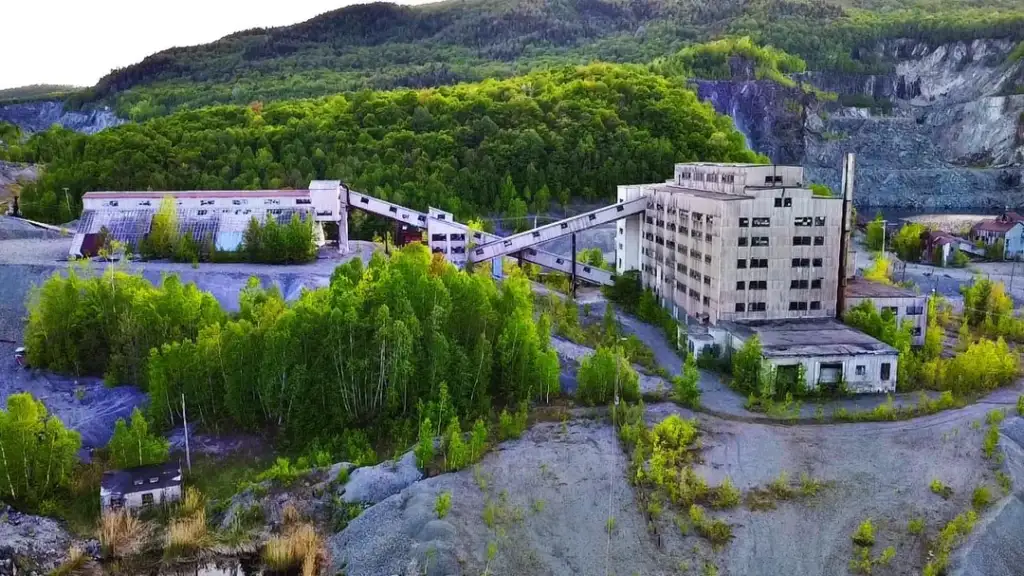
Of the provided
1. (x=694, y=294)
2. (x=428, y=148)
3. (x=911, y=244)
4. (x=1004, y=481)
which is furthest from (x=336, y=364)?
(x=911, y=244)

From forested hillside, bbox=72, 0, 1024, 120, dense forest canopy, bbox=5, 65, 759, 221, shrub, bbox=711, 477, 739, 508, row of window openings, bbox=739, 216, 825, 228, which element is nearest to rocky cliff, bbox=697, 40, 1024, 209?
forested hillside, bbox=72, 0, 1024, 120

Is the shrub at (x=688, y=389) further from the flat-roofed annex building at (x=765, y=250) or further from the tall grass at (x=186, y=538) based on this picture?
the tall grass at (x=186, y=538)

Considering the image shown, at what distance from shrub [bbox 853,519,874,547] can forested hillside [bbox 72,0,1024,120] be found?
11047 centimetres

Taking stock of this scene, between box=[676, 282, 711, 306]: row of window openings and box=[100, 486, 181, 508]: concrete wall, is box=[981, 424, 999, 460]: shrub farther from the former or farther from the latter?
box=[100, 486, 181, 508]: concrete wall

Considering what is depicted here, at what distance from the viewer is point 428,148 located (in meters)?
77.2

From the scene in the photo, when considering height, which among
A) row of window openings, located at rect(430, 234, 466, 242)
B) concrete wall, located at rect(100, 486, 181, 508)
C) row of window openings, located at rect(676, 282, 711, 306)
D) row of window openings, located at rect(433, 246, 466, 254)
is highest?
row of window openings, located at rect(430, 234, 466, 242)

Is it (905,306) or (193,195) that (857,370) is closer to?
(905,306)

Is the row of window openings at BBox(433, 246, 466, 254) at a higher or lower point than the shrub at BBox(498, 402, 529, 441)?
higher

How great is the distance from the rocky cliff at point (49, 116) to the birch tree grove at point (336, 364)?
123m

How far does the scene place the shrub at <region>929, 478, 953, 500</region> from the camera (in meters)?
24.3

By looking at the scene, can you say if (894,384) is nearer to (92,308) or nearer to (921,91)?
(92,308)

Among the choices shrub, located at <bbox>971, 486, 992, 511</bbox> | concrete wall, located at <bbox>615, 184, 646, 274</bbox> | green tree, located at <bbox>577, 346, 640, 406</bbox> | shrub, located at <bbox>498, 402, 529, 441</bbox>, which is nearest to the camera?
shrub, located at <bbox>971, 486, 992, 511</bbox>

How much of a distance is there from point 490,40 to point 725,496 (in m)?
150

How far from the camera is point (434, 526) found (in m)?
21.8
